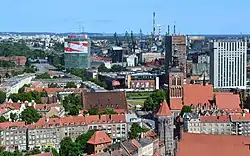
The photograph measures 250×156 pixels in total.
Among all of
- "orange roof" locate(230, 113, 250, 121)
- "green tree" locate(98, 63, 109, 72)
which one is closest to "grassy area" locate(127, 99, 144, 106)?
"orange roof" locate(230, 113, 250, 121)

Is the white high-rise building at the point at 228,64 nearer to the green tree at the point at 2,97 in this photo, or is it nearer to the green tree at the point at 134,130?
the green tree at the point at 2,97

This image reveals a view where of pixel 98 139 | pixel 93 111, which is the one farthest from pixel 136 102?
pixel 98 139

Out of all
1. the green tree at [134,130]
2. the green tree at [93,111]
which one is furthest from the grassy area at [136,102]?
the green tree at [134,130]

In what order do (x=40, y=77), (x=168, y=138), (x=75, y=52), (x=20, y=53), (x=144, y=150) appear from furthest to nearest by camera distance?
(x=20, y=53) < (x=75, y=52) < (x=40, y=77) < (x=168, y=138) < (x=144, y=150)

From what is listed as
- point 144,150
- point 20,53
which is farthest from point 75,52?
point 144,150

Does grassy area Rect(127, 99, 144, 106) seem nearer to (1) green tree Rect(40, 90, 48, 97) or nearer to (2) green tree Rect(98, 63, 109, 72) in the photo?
(1) green tree Rect(40, 90, 48, 97)

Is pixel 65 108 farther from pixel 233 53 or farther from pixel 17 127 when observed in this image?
pixel 233 53
